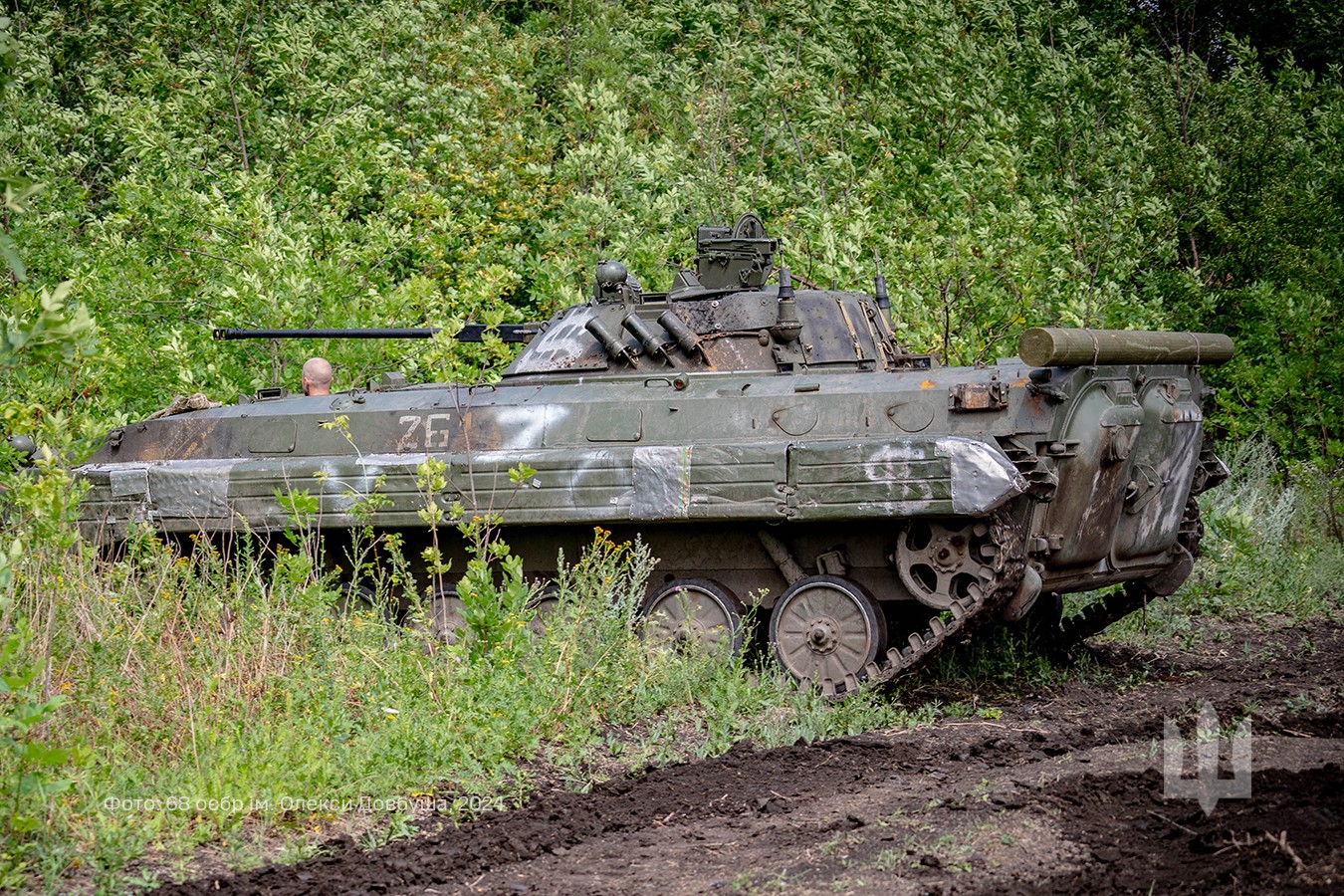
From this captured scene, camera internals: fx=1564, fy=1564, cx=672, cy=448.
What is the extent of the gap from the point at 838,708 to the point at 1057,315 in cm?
824

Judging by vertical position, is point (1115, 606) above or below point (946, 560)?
below

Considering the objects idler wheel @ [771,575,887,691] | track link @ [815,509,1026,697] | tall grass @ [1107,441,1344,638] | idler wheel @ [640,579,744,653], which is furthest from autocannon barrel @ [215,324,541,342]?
tall grass @ [1107,441,1344,638]

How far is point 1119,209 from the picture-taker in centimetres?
1641

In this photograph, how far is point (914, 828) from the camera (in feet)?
19.4

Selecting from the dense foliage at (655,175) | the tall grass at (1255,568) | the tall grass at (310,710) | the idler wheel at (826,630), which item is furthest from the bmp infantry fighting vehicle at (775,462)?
the dense foliage at (655,175)

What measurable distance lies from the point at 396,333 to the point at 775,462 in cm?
412

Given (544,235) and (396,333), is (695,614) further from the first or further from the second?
(544,235)

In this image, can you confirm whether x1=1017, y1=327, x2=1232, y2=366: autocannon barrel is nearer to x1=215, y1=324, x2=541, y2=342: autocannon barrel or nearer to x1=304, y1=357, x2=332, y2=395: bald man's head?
x1=215, y1=324, x2=541, y2=342: autocannon barrel

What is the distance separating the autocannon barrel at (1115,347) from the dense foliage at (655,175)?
3895mm

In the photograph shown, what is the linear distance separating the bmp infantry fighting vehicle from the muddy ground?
130 centimetres

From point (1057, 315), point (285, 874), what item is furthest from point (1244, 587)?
point (285, 874)

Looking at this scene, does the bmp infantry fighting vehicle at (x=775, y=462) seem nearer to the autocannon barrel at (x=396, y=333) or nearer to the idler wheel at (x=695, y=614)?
the idler wheel at (x=695, y=614)

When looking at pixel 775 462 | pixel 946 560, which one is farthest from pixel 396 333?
pixel 946 560

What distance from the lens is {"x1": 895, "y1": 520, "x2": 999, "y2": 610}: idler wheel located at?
28.7 ft
